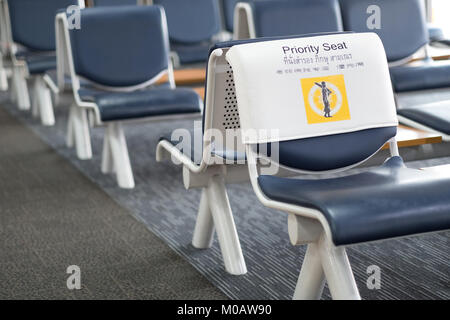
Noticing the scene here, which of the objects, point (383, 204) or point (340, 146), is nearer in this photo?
point (383, 204)

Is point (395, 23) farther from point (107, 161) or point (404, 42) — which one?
point (107, 161)

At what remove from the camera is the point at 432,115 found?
10.6 feet

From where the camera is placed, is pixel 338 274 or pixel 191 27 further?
pixel 191 27

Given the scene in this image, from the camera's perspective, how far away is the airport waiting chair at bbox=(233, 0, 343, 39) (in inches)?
156

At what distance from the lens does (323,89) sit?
8.00ft

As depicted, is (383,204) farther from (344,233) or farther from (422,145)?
(422,145)

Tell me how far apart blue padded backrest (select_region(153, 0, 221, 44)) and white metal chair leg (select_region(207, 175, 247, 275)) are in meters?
2.86

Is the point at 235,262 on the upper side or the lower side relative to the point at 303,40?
lower

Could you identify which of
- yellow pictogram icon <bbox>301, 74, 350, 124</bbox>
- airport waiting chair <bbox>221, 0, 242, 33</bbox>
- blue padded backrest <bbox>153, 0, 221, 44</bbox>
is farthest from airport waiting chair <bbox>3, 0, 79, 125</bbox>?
yellow pictogram icon <bbox>301, 74, 350, 124</bbox>

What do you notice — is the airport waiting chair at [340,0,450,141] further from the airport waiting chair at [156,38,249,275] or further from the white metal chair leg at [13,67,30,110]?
the white metal chair leg at [13,67,30,110]

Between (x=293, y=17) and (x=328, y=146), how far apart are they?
173 centimetres

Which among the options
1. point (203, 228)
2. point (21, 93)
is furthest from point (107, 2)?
point (203, 228)
